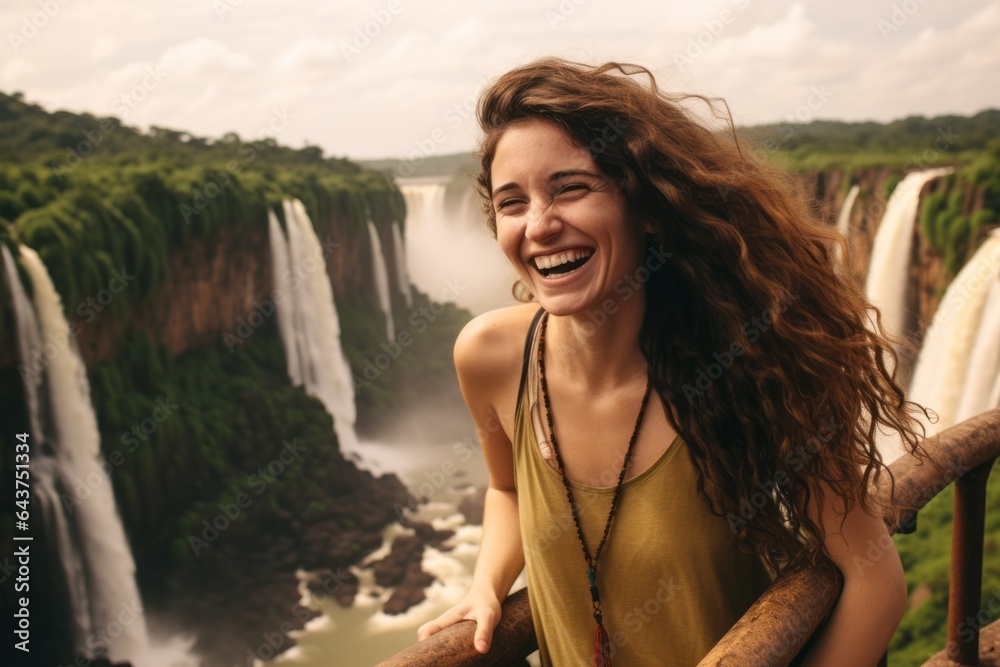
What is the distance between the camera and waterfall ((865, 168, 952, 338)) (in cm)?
916

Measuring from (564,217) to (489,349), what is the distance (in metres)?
0.29

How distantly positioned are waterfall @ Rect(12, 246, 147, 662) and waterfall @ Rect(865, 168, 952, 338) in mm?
8954

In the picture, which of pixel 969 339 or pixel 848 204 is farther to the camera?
pixel 848 204

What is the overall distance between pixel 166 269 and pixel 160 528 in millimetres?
3348

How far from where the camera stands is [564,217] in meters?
1.10

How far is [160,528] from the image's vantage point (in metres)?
10.4

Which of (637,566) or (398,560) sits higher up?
(637,566)

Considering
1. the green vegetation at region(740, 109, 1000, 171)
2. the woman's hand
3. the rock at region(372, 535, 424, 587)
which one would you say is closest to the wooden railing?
the woman's hand

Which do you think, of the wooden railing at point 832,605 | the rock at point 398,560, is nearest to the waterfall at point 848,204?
the rock at point 398,560

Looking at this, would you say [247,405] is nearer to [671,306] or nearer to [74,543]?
[74,543]

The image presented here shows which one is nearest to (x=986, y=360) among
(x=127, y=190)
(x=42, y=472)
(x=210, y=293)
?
(x=127, y=190)

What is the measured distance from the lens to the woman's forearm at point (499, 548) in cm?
120

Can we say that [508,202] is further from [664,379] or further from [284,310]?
[284,310]

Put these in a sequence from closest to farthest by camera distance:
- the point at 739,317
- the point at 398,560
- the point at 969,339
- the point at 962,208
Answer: the point at 739,317 → the point at 969,339 → the point at 962,208 → the point at 398,560
